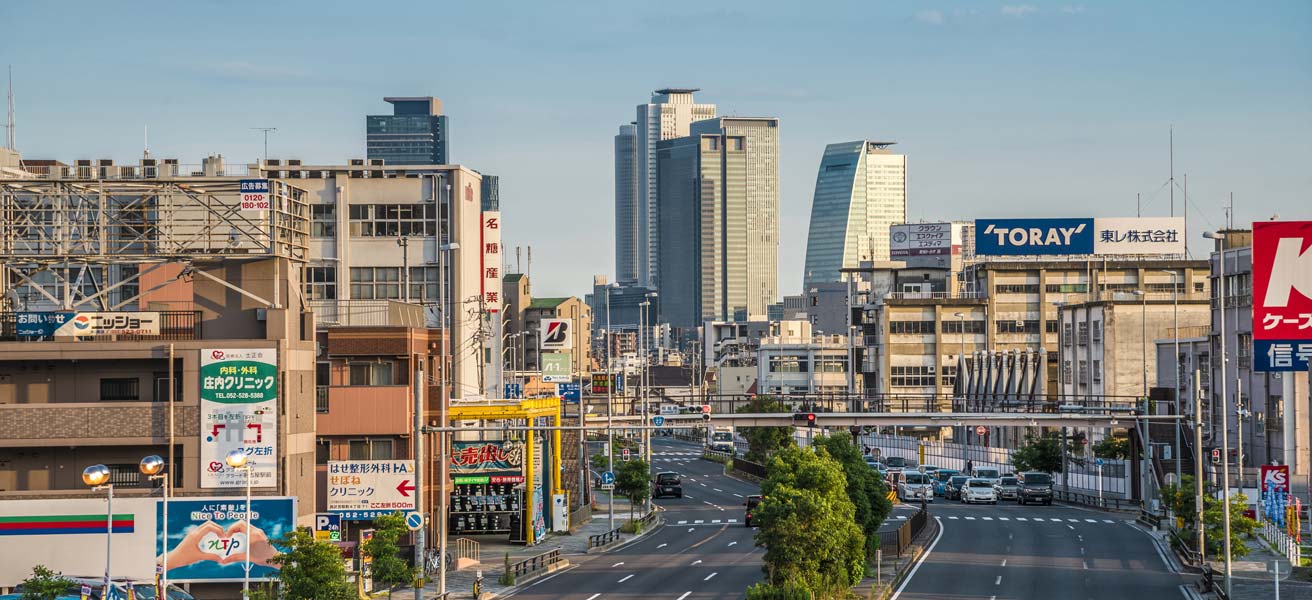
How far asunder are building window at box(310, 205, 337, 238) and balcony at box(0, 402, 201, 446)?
47517 millimetres

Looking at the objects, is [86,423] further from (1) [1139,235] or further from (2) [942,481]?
(1) [1139,235]

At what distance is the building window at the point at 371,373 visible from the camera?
67.1m

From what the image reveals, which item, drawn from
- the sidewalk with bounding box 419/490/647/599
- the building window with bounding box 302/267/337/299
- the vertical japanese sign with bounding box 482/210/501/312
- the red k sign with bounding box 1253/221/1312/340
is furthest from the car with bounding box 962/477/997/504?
the building window with bounding box 302/267/337/299

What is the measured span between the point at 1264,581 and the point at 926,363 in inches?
4851

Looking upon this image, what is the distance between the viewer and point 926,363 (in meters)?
180

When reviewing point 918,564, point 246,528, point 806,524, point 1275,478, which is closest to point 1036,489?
point 1275,478

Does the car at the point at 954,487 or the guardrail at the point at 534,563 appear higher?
the guardrail at the point at 534,563

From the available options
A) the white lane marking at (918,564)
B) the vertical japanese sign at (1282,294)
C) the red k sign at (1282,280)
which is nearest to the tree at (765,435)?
the white lane marking at (918,564)

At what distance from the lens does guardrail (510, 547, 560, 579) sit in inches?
2464

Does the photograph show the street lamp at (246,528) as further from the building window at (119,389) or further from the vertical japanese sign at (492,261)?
the vertical japanese sign at (492,261)

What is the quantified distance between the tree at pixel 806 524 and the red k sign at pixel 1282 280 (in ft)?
80.1

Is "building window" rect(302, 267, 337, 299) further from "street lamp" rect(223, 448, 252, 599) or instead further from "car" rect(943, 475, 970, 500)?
"street lamp" rect(223, 448, 252, 599)

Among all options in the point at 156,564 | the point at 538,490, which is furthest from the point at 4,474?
the point at 538,490

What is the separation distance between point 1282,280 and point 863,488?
1994 cm
